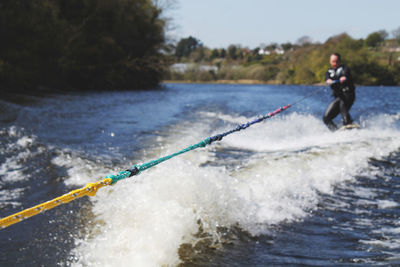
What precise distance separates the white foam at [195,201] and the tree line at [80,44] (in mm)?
17360

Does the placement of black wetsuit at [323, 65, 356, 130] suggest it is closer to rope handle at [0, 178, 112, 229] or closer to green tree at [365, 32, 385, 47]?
rope handle at [0, 178, 112, 229]

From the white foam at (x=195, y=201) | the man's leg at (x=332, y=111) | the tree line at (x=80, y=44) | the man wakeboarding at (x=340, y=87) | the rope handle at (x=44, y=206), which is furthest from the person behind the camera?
the tree line at (x=80, y=44)

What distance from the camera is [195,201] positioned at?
3775mm

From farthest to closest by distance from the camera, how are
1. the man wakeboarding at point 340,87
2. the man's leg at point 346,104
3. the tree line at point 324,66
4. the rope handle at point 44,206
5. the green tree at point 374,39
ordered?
the green tree at point 374,39 < the tree line at point 324,66 < the man's leg at point 346,104 < the man wakeboarding at point 340,87 < the rope handle at point 44,206

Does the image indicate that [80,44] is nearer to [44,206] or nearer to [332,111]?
[332,111]

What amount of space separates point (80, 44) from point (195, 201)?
91.8ft

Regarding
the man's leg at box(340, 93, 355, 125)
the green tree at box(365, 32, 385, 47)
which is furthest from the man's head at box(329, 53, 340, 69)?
the green tree at box(365, 32, 385, 47)

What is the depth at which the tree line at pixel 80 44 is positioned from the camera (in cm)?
2050

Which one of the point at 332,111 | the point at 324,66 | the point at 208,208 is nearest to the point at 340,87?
the point at 332,111

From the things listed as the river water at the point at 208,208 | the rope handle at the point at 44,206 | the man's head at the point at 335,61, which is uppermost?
the man's head at the point at 335,61

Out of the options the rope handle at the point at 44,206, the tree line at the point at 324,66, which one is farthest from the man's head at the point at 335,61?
the tree line at the point at 324,66

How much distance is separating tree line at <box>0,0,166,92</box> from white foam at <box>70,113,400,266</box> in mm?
17360

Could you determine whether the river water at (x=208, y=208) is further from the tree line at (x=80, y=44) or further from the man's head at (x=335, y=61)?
the tree line at (x=80, y=44)

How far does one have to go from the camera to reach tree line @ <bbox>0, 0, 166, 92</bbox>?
20500mm
